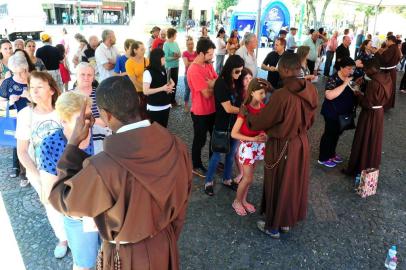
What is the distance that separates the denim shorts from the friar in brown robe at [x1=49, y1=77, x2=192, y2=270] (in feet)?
1.91

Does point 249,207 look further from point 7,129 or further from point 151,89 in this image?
point 7,129

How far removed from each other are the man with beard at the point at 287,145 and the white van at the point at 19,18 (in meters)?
18.4

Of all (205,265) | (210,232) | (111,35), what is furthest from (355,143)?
(111,35)

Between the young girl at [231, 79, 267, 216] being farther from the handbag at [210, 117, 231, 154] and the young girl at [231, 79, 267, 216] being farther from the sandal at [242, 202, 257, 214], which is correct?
the handbag at [210, 117, 231, 154]

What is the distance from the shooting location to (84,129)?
1.57 m

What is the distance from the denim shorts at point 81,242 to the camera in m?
2.17

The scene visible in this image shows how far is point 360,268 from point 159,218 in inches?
90.7

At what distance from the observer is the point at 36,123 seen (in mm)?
2646

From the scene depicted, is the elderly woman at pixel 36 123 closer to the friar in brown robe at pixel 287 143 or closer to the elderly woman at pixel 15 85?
the elderly woman at pixel 15 85

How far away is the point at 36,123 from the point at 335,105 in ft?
12.5

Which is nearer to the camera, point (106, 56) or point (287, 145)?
point (287, 145)

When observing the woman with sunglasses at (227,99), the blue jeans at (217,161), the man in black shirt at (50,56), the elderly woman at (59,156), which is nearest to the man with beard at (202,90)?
the woman with sunglasses at (227,99)

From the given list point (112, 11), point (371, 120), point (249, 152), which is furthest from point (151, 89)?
point (112, 11)

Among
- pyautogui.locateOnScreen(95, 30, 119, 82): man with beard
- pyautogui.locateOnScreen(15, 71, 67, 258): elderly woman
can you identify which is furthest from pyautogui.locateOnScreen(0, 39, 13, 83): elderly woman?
pyautogui.locateOnScreen(15, 71, 67, 258): elderly woman
